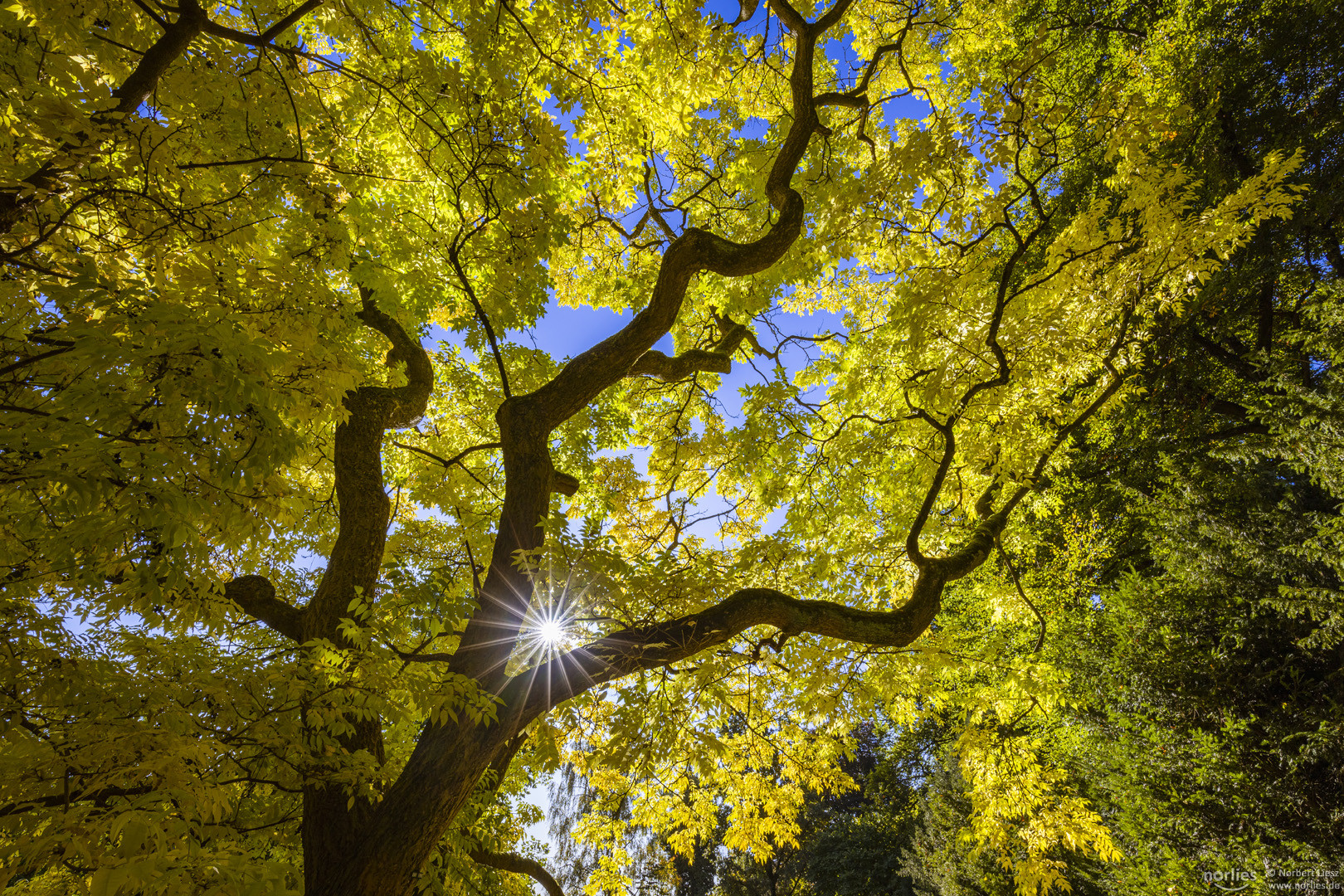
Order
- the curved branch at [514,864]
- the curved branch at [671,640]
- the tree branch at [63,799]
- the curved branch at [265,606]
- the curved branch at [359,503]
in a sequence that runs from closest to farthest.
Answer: the tree branch at [63,799] → the curved branch at [671,640] → the curved branch at [359,503] → the curved branch at [265,606] → the curved branch at [514,864]

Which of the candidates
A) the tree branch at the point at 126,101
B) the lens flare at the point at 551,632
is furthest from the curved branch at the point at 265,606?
the tree branch at the point at 126,101

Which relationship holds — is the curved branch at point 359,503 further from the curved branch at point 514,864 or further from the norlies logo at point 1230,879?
the norlies logo at point 1230,879

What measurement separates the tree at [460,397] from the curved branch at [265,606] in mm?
28

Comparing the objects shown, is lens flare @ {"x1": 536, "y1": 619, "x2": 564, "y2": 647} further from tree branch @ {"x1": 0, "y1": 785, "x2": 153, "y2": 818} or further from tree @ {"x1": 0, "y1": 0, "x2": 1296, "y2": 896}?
tree branch @ {"x1": 0, "y1": 785, "x2": 153, "y2": 818}

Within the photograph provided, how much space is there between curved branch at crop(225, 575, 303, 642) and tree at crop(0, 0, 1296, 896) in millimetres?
28

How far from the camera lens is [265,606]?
3.61m

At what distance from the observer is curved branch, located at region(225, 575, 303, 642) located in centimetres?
359

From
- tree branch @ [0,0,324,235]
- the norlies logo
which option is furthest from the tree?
the norlies logo

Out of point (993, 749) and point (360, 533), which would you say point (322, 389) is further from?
point (993, 749)

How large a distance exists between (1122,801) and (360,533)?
8.91 m

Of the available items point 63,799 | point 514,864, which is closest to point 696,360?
point 63,799

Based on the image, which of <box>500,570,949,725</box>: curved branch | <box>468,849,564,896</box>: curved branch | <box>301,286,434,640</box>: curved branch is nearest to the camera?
<box>500,570,949,725</box>: curved branch

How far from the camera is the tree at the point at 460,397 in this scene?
71.0 inches

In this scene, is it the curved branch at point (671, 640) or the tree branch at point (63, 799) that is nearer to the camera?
the tree branch at point (63, 799)
